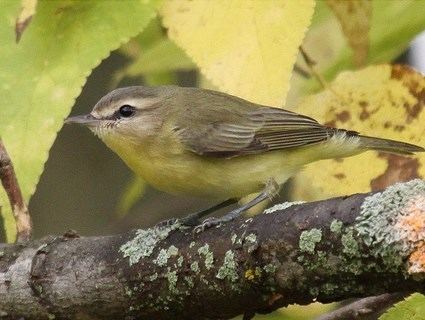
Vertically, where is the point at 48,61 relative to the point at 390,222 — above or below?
above

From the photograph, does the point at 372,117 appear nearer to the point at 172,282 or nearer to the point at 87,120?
the point at 172,282

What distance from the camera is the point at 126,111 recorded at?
405 cm

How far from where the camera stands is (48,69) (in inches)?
98.8

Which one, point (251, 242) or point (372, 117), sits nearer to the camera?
point (251, 242)

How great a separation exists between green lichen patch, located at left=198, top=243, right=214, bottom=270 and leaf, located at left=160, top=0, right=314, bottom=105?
0.42 metres

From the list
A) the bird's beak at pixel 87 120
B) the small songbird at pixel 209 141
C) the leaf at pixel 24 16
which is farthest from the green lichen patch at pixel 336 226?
the bird's beak at pixel 87 120

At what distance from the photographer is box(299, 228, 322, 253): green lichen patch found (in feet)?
6.79

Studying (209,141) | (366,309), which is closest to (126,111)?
(209,141)

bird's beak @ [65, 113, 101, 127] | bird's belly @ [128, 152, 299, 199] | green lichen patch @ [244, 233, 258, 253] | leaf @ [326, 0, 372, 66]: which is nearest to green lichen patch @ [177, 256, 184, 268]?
green lichen patch @ [244, 233, 258, 253]

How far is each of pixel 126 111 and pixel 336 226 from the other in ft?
7.02

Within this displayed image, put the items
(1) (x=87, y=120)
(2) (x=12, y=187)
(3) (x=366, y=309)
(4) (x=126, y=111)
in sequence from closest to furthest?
1. (3) (x=366, y=309)
2. (2) (x=12, y=187)
3. (1) (x=87, y=120)
4. (4) (x=126, y=111)

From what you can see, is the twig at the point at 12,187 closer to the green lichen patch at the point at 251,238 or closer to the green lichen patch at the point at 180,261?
the green lichen patch at the point at 180,261

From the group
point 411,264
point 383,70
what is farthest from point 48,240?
point 411,264

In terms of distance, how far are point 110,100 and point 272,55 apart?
1733mm
